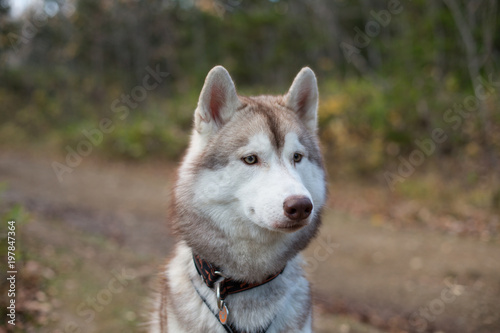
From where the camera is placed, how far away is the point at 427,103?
1019cm

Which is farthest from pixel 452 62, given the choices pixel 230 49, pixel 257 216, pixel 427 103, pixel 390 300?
pixel 230 49

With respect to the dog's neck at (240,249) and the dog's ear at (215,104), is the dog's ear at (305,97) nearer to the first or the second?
the dog's ear at (215,104)

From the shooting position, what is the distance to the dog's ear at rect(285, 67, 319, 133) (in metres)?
2.93

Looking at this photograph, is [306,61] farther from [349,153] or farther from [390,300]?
[390,300]

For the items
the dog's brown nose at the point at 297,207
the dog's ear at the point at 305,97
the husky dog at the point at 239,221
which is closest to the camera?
the dog's brown nose at the point at 297,207

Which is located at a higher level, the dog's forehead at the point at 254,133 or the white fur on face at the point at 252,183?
the dog's forehead at the point at 254,133

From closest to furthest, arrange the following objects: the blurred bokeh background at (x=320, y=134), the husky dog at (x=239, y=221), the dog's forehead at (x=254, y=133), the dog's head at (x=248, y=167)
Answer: the dog's head at (x=248, y=167) → the husky dog at (x=239, y=221) → the dog's forehead at (x=254, y=133) → the blurred bokeh background at (x=320, y=134)

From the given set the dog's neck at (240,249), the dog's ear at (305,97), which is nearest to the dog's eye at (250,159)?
the dog's neck at (240,249)

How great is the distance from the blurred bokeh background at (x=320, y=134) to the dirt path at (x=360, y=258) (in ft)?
0.12

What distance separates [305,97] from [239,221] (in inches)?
44.3

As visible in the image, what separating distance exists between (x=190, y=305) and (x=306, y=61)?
19556 millimetres

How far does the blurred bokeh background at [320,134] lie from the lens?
5516 mm

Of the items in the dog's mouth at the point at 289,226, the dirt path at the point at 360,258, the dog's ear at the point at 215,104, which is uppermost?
the dog's ear at the point at 215,104

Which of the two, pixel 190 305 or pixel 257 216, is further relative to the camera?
pixel 190 305
